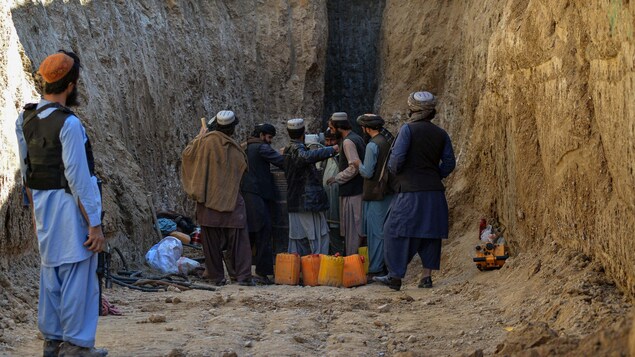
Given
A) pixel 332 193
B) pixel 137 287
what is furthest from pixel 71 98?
pixel 332 193

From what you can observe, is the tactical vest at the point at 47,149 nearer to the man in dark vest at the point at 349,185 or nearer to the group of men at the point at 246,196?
the group of men at the point at 246,196

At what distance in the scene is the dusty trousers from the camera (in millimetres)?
11070

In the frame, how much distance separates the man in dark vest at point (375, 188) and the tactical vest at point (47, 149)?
5197 mm

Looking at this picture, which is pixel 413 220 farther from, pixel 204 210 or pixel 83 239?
pixel 83 239

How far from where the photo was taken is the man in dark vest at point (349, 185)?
1139 centimetres

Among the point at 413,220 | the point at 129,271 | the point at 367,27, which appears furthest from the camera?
the point at 367,27

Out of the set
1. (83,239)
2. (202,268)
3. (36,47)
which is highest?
(36,47)

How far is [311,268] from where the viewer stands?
10875mm

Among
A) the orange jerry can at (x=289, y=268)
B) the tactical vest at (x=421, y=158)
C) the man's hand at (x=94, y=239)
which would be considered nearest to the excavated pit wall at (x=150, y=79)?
the orange jerry can at (x=289, y=268)

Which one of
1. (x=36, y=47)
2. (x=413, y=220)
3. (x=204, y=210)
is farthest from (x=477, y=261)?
(x=36, y=47)

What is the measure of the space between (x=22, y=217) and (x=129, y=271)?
2.39 m

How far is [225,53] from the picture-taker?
667 inches

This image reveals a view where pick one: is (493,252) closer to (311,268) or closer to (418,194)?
(418,194)

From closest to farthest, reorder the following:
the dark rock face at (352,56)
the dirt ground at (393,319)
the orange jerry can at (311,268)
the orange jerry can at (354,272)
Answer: the dirt ground at (393,319), the orange jerry can at (354,272), the orange jerry can at (311,268), the dark rock face at (352,56)
